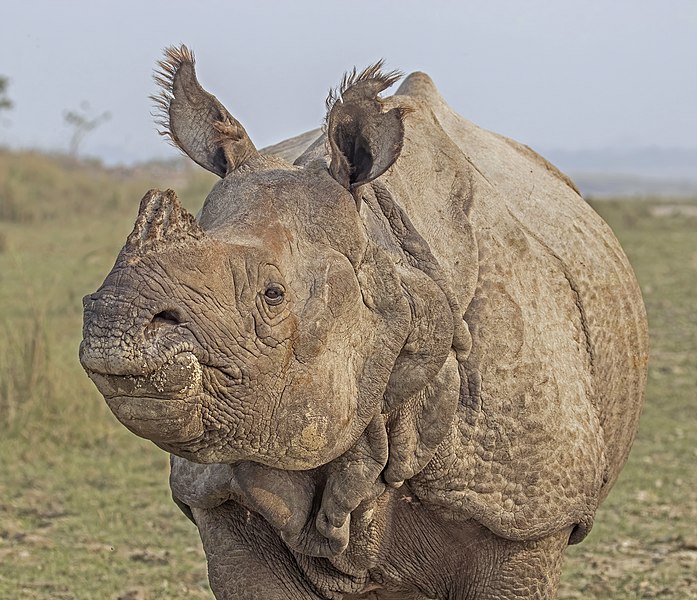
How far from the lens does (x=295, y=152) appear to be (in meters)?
4.30

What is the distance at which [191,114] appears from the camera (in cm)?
329

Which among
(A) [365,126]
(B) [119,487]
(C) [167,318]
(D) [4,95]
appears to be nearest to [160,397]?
(C) [167,318]

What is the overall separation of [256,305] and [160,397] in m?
0.30

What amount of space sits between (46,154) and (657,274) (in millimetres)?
16462

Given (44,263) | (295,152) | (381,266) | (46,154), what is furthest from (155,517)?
(46,154)

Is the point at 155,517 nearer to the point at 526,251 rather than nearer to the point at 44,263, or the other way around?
the point at 526,251

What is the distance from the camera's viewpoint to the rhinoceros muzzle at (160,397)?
263cm

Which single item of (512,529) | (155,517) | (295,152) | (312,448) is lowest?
(155,517)

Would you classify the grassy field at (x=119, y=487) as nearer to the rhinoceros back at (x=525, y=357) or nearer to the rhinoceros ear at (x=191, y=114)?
the rhinoceros back at (x=525, y=357)

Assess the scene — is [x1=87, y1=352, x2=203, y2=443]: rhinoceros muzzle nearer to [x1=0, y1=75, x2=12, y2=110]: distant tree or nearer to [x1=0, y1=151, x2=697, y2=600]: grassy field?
[x1=0, y1=151, x2=697, y2=600]: grassy field

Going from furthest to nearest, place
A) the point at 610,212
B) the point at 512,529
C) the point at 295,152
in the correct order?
the point at 610,212, the point at 295,152, the point at 512,529

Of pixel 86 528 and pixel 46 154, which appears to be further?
pixel 46 154

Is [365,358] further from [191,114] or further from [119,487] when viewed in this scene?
[119,487]

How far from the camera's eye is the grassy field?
588 cm
